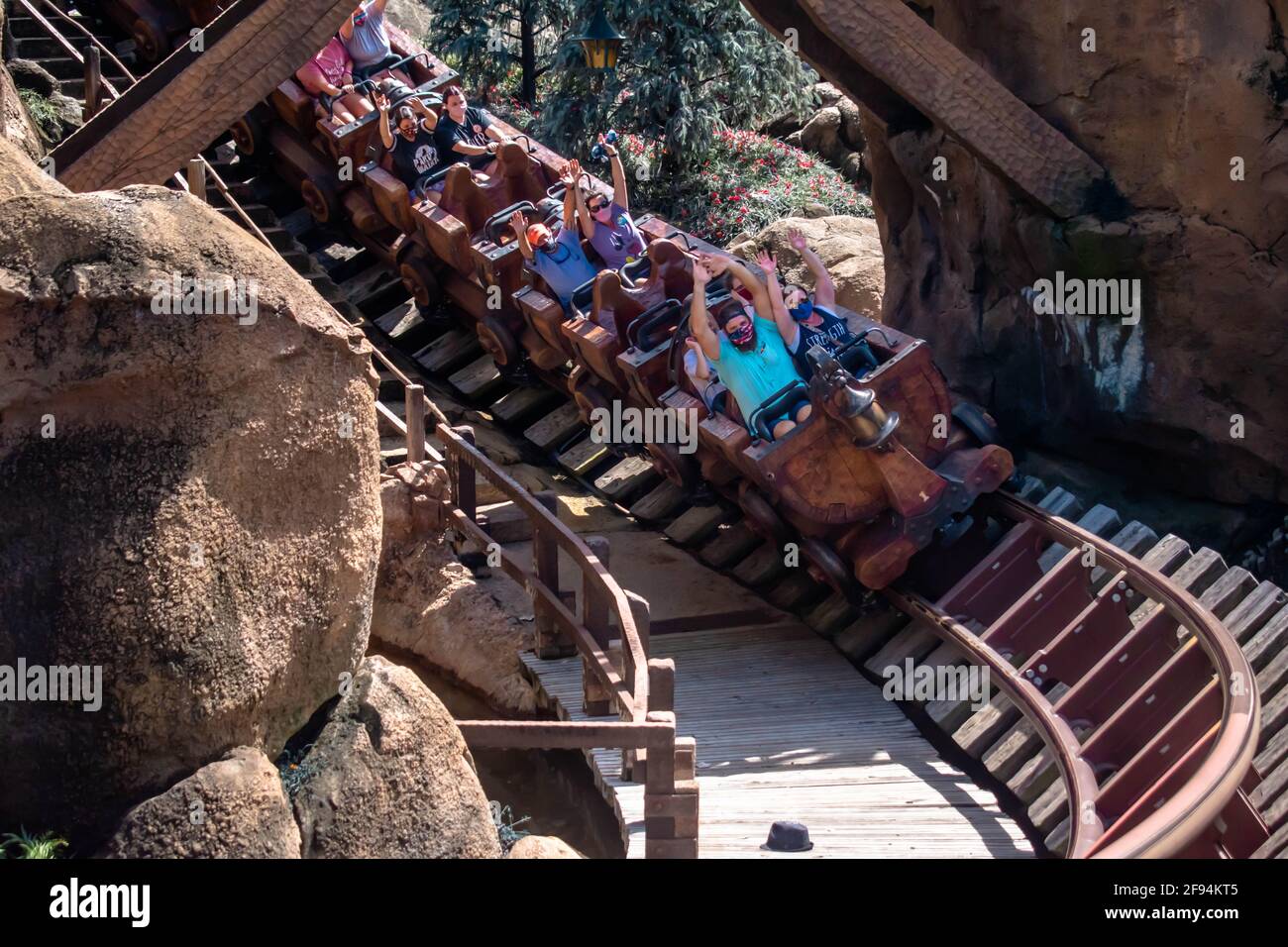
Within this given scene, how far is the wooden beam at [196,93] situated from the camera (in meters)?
7.81

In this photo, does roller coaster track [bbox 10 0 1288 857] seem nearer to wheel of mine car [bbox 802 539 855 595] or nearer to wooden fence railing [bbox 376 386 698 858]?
wheel of mine car [bbox 802 539 855 595]

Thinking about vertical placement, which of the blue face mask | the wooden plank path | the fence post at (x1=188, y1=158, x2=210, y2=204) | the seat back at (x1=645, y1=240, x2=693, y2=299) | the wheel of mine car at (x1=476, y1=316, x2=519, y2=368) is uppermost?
the fence post at (x1=188, y1=158, x2=210, y2=204)

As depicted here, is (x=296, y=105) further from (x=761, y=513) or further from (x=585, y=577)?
(x=585, y=577)

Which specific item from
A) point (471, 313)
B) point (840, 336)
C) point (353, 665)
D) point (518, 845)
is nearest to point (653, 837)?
point (518, 845)

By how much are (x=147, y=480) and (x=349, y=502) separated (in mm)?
520

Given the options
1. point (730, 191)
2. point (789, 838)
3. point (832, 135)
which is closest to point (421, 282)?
point (730, 191)

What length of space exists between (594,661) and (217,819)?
3108 mm

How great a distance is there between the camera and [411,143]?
10852 millimetres

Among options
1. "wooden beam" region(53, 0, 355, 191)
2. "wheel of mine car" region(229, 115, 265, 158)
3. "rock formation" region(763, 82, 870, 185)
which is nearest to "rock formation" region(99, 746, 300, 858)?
"wooden beam" region(53, 0, 355, 191)

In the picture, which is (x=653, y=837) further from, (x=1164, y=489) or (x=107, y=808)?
(x=1164, y=489)

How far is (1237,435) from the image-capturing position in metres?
7.92

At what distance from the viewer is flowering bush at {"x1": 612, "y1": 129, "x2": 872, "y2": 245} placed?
15.5 metres

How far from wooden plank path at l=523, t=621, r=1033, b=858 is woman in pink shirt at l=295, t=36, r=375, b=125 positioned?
530 centimetres

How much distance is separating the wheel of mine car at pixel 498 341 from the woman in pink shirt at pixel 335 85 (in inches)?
84.0
